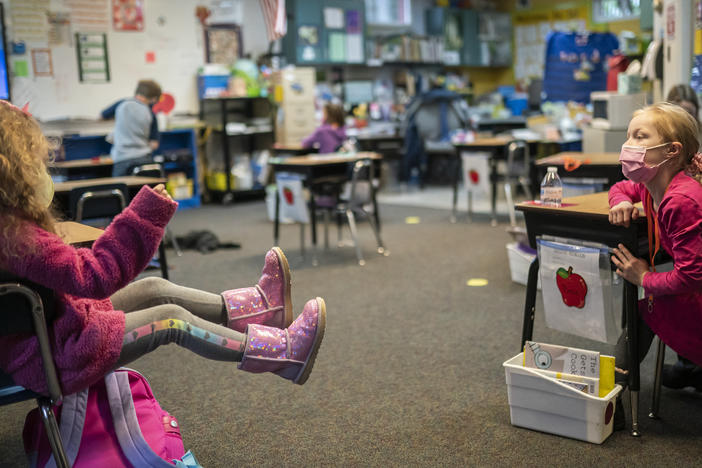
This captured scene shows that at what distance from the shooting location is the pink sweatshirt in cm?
193

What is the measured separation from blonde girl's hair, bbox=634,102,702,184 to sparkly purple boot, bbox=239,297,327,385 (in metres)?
1.10

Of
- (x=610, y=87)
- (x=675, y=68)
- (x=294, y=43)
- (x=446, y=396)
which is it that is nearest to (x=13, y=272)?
(x=446, y=396)

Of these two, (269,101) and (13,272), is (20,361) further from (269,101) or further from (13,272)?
(269,101)

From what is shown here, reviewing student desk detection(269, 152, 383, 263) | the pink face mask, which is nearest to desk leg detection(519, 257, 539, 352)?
the pink face mask

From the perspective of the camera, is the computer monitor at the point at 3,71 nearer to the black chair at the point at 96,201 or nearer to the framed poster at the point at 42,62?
the framed poster at the point at 42,62

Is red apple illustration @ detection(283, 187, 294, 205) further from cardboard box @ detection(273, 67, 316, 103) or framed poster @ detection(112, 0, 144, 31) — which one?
framed poster @ detection(112, 0, 144, 31)

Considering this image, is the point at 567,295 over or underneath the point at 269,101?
underneath

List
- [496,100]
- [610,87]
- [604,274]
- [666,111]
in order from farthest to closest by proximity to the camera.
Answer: [496,100], [610,87], [604,274], [666,111]

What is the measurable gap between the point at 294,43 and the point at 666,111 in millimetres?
7476

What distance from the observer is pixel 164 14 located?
27.1 feet

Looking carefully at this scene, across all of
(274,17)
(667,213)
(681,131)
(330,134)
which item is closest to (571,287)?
(667,213)

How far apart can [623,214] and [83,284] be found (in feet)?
4.85

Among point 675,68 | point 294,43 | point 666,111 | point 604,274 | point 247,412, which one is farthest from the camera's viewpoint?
point 294,43

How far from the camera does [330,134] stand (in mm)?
6328
